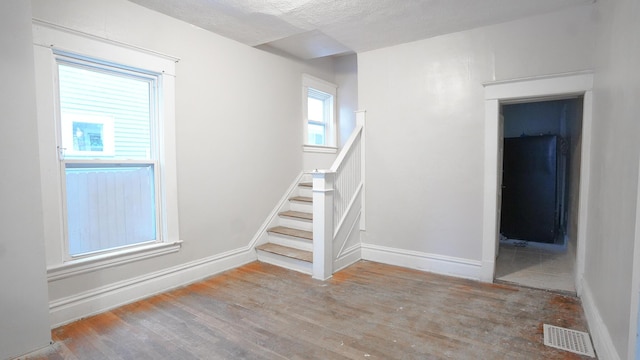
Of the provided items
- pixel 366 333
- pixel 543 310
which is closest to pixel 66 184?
pixel 366 333

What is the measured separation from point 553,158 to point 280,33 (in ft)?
14.7

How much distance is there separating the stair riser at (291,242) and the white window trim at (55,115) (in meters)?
1.41

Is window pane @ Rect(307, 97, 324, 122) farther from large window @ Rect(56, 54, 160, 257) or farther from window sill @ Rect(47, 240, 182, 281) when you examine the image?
window sill @ Rect(47, 240, 182, 281)

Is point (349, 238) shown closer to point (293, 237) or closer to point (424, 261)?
point (293, 237)

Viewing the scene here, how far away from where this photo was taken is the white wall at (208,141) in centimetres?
247

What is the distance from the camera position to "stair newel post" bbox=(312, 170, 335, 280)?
3.19 metres

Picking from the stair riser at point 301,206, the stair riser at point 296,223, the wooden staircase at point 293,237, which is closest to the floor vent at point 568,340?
the wooden staircase at point 293,237

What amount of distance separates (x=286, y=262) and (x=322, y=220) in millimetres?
798

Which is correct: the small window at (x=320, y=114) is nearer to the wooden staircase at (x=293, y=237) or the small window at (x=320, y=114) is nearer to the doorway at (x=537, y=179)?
the wooden staircase at (x=293, y=237)

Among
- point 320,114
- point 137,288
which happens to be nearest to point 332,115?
point 320,114

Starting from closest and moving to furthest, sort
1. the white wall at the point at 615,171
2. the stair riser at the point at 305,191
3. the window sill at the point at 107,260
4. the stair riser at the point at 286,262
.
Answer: the white wall at the point at 615,171, the window sill at the point at 107,260, the stair riser at the point at 286,262, the stair riser at the point at 305,191

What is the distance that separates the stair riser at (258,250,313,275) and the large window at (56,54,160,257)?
4.20ft

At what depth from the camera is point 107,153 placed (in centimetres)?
262

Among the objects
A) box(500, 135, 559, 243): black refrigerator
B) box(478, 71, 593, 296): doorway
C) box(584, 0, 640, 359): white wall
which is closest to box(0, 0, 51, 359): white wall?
box(584, 0, 640, 359): white wall
